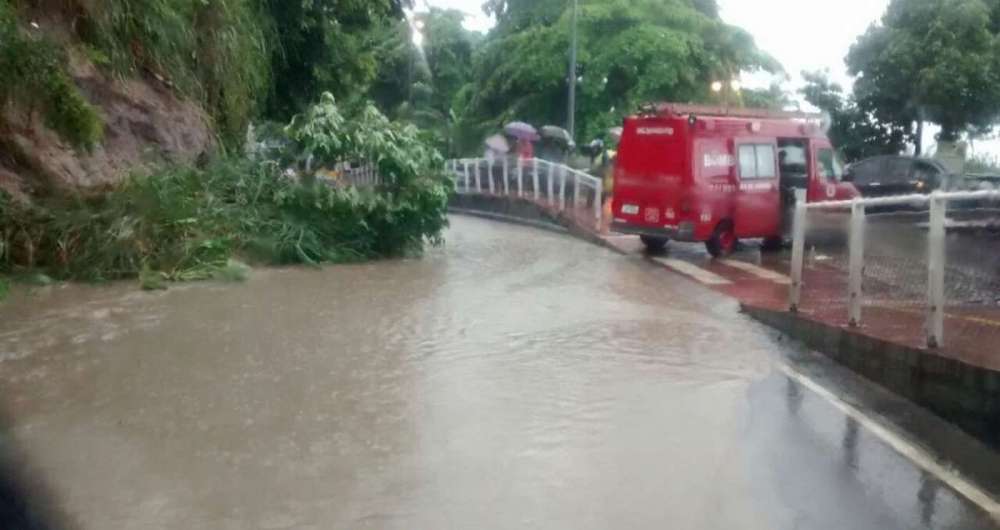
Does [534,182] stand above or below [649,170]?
below

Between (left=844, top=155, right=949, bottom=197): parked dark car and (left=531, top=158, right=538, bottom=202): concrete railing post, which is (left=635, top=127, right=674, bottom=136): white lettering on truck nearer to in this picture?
(left=844, top=155, right=949, bottom=197): parked dark car

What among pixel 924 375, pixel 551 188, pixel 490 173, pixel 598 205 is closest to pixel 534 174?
pixel 551 188

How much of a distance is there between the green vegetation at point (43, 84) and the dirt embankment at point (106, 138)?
1.91 ft

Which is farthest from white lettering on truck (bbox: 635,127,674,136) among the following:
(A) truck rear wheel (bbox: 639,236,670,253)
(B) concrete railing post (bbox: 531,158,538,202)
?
(B) concrete railing post (bbox: 531,158,538,202)

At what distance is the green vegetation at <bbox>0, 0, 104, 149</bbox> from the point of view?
11.0 meters

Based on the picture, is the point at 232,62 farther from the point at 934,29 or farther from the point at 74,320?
the point at 934,29

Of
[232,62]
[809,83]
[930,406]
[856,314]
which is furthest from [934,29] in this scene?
[930,406]

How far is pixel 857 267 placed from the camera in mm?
9250

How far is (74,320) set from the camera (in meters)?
10.3

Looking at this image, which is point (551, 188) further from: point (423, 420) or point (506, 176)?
point (423, 420)

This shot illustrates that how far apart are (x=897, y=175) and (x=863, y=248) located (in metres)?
13.4

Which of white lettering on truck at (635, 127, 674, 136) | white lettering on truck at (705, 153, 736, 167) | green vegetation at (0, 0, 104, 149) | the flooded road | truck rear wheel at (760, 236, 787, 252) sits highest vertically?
green vegetation at (0, 0, 104, 149)

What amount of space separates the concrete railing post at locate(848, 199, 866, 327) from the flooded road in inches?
28.8

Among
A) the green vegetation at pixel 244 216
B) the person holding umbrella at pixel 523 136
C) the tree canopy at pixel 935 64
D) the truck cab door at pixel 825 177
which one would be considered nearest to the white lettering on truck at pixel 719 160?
the truck cab door at pixel 825 177
